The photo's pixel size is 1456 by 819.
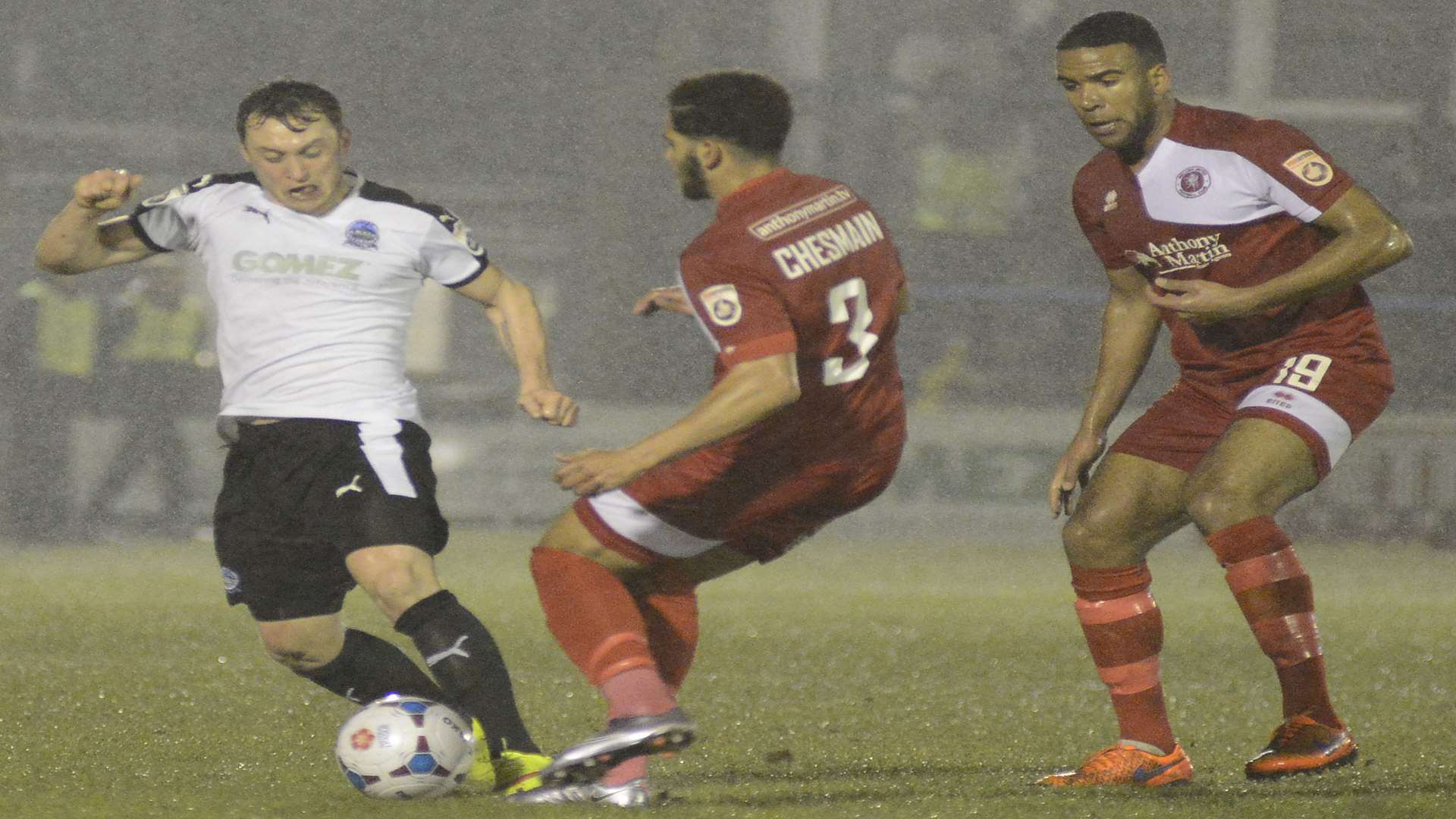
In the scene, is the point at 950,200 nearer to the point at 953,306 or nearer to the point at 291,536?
the point at 953,306

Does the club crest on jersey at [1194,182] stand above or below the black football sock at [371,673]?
above

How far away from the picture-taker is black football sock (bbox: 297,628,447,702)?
14.3 feet

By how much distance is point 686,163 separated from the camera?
3.84 m

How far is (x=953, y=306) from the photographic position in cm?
1274

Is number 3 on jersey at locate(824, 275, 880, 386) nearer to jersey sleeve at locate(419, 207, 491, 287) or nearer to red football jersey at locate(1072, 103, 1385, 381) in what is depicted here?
red football jersey at locate(1072, 103, 1385, 381)

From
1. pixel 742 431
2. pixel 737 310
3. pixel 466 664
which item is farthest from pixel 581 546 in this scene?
pixel 737 310

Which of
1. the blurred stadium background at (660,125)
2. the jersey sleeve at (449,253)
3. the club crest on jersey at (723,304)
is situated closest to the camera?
the club crest on jersey at (723,304)

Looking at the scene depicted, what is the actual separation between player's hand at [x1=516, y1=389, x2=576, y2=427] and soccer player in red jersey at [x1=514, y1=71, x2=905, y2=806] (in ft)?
0.56

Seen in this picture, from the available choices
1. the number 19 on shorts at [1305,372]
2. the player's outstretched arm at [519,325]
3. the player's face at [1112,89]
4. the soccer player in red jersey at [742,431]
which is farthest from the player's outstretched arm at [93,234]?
the number 19 on shorts at [1305,372]

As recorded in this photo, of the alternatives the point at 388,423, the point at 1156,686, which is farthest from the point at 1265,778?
the point at 388,423

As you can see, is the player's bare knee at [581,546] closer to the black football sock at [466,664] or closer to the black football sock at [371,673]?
the black football sock at [466,664]

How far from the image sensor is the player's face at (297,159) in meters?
4.23

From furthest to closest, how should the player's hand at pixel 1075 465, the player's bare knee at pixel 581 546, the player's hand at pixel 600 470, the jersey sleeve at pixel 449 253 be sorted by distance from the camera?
the player's hand at pixel 1075 465 → the jersey sleeve at pixel 449 253 → the player's bare knee at pixel 581 546 → the player's hand at pixel 600 470

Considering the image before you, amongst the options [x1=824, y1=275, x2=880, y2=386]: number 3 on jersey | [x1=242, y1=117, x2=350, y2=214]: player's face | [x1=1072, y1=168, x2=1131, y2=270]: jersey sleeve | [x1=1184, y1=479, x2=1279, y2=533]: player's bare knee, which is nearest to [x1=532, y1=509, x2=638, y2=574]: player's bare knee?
[x1=824, y1=275, x2=880, y2=386]: number 3 on jersey
